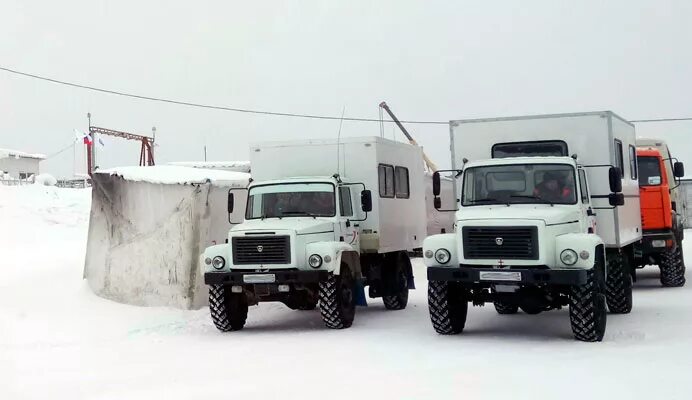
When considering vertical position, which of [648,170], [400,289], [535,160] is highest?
[648,170]

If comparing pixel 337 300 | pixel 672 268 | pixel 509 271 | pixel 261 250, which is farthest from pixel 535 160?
pixel 672 268

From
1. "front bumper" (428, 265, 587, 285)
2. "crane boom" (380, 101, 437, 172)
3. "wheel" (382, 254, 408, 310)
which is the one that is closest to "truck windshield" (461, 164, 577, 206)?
"front bumper" (428, 265, 587, 285)

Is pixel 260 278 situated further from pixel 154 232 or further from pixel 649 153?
pixel 649 153

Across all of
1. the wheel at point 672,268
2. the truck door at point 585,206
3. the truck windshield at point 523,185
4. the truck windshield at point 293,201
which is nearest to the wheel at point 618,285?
the truck door at point 585,206

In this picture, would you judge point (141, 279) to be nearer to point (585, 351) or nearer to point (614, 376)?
point (585, 351)

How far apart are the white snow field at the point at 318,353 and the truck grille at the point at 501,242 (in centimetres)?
122

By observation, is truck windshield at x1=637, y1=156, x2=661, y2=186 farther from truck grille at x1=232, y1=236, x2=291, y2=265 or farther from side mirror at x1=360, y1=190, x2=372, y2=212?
truck grille at x1=232, y1=236, x2=291, y2=265

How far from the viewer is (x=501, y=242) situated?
10219 mm

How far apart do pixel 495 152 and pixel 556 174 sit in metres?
1.21

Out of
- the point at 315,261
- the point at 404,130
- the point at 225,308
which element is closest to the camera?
the point at 315,261

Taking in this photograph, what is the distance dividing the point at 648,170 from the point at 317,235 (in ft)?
31.3

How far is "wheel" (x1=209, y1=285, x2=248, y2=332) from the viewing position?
12289mm

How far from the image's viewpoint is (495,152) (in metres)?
12.0

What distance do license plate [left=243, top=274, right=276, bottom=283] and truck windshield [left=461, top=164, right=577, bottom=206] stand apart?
323 centimetres
